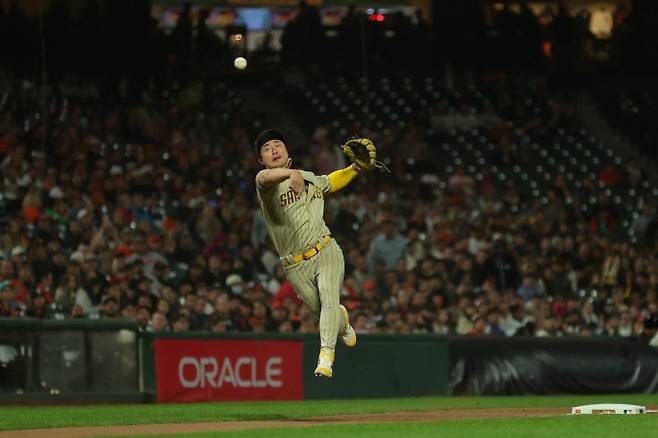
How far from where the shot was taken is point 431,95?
24.6 m

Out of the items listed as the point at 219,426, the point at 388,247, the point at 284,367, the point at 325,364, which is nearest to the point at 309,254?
the point at 325,364

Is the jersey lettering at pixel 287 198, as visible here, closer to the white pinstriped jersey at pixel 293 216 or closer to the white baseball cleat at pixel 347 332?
the white pinstriped jersey at pixel 293 216

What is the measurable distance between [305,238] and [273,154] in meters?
0.67

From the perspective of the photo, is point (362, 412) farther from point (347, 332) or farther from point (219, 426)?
point (219, 426)

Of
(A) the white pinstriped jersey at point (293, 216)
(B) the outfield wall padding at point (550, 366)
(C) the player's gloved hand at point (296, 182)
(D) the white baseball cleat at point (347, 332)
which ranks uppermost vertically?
(C) the player's gloved hand at point (296, 182)

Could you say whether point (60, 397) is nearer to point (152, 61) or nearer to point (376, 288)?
point (376, 288)

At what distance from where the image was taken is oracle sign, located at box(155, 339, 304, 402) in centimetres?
1407

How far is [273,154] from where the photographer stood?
9.34m

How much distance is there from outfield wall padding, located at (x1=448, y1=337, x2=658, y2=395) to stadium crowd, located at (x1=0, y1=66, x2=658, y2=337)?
82 cm

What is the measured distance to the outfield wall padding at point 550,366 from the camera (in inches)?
611

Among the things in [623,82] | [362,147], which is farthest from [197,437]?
[623,82]

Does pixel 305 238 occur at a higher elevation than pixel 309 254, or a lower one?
higher

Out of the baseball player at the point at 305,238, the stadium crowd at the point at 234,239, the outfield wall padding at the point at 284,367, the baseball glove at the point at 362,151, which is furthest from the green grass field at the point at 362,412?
the baseball glove at the point at 362,151

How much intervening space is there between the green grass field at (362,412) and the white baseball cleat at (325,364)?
405 mm
